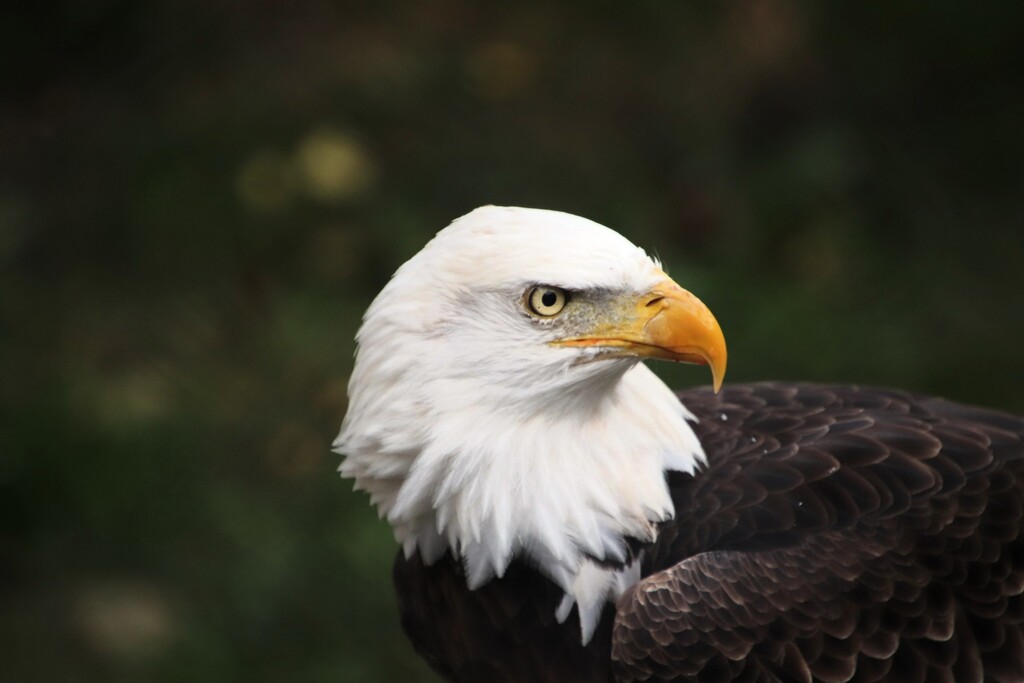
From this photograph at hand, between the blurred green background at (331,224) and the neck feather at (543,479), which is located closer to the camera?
the neck feather at (543,479)

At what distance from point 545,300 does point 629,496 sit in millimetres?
519

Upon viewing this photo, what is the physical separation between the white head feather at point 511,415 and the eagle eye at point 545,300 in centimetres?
3

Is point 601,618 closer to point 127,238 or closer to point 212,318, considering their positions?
point 212,318

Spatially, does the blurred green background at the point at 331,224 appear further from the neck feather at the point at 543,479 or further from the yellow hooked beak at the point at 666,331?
the yellow hooked beak at the point at 666,331

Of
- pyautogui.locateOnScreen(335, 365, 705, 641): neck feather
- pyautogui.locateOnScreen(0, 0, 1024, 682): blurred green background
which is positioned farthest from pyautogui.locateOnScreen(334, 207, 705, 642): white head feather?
pyautogui.locateOnScreen(0, 0, 1024, 682): blurred green background

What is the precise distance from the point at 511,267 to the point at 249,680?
110 inches

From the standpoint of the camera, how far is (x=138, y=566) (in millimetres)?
5492

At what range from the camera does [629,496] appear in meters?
3.10

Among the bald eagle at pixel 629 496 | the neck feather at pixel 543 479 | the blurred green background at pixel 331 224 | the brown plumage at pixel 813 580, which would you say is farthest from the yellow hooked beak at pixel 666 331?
the blurred green background at pixel 331 224

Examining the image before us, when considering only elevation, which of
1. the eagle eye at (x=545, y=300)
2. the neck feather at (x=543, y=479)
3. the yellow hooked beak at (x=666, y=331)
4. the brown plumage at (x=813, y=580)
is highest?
the eagle eye at (x=545, y=300)

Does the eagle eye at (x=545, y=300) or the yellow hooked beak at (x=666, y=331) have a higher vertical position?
the eagle eye at (x=545, y=300)

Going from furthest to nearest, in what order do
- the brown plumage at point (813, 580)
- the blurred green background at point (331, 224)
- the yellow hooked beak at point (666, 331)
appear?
the blurred green background at point (331, 224) < the brown plumage at point (813, 580) < the yellow hooked beak at point (666, 331)

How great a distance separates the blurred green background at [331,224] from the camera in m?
5.39

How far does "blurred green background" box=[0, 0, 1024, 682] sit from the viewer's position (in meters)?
5.39
